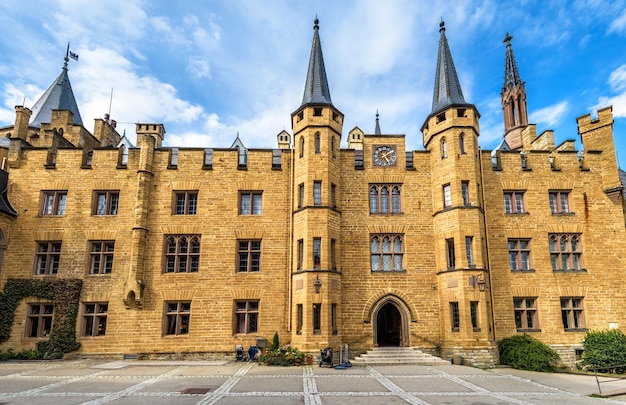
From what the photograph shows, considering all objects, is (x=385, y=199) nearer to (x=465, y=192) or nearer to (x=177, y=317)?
(x=465, y=192)

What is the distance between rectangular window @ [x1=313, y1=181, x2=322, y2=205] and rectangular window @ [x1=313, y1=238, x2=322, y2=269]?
182 cm

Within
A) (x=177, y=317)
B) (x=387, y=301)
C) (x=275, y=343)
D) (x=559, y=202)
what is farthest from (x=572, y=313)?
(x=177, y=317)

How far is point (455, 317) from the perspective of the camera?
60.0 feet

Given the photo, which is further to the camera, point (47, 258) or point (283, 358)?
point (47, 258)

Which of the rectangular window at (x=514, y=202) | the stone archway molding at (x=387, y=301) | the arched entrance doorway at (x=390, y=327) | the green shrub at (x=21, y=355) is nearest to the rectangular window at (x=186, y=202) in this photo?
the green shrub at (x=21, y=355)

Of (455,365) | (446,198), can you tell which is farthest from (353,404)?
(446,198)

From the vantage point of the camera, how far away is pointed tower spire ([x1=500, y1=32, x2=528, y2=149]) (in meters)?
39.8

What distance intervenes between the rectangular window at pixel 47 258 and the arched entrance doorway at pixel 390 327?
1582 centimetres

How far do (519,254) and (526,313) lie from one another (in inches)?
110

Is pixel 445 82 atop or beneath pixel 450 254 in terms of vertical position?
atop

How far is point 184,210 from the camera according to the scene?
20.1 meters

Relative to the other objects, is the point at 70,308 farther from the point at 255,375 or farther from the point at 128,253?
the point at 255,375

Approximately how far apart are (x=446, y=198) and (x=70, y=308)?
18.4 m

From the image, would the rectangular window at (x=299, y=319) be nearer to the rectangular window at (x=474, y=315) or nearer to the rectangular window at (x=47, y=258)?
the rectangular window at (x=474, y=315)
